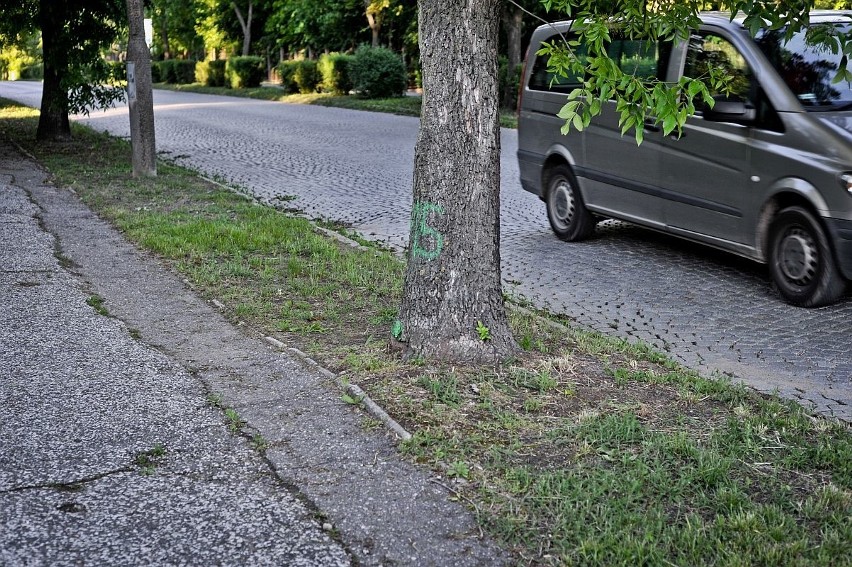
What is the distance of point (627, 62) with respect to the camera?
917 centimetres

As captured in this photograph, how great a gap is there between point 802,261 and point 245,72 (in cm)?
4103

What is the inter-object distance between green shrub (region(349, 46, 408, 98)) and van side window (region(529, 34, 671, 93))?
2322 cm

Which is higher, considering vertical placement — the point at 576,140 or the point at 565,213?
the point at 576,140

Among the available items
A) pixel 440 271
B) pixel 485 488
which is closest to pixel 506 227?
pixel 440 271

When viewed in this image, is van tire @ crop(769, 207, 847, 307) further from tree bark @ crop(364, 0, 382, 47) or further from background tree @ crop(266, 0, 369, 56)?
background tree @ crop(266, 0, 369, 56)

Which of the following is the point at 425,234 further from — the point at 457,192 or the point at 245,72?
the point at 245,72

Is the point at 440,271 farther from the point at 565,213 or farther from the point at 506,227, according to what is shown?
the point at 506,227

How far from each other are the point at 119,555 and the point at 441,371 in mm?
2241

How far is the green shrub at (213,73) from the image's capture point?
163ft

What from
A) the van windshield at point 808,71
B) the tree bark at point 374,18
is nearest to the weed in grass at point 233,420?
the van windshield at point 808,71

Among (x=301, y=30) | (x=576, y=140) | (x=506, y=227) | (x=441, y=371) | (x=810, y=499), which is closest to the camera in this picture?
(x=810, y=499)

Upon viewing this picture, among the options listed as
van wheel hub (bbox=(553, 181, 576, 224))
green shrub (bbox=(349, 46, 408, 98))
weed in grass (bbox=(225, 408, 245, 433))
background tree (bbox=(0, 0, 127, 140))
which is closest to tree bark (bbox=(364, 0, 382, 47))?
green shrub (bbox=(349, 46, 408, 98))

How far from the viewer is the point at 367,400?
5023mm

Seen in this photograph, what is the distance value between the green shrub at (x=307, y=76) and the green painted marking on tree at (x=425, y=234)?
110 ft
